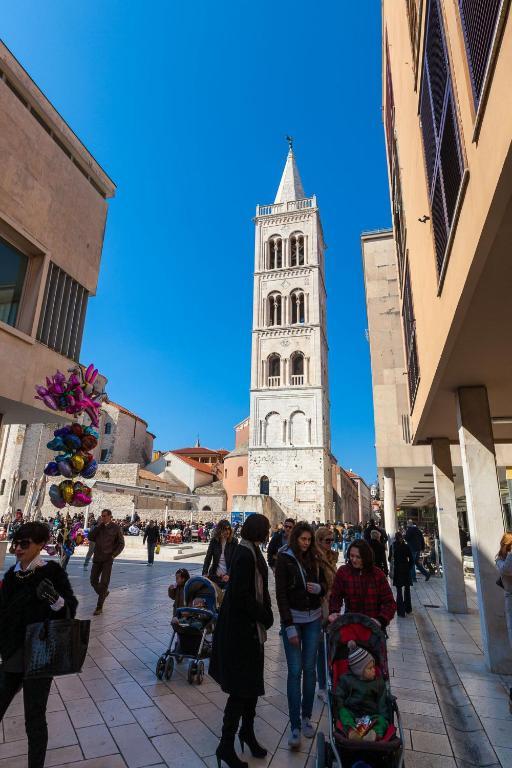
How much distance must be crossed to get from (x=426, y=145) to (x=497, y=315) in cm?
315

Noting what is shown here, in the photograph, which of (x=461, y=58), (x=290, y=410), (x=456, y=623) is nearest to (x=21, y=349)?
(x=461, y=58)

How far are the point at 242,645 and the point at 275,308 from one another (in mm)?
44021

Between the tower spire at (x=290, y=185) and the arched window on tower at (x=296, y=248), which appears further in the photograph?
the tower spire at (x=290, y=185)

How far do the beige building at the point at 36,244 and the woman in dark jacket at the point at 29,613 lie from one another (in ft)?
17.8

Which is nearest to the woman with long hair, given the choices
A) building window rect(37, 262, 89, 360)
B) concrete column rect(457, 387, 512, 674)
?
concrete column rect(457, 387, 512, 674)

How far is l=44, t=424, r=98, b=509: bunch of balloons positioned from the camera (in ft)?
24.6

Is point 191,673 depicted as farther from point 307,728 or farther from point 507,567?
point 507,567

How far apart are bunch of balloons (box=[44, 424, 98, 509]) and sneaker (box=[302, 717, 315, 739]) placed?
5.14 meters

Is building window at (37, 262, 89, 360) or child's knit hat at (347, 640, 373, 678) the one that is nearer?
child's knit hat at (347, 640, 373, 678)

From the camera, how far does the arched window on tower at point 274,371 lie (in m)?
43.8

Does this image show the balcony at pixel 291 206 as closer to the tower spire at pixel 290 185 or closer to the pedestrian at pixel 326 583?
the tower spire at pixel 290 185

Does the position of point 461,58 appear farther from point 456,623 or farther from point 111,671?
point 456,623

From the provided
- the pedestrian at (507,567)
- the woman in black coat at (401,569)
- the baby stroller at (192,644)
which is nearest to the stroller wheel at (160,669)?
the baby stroller at (192,644)

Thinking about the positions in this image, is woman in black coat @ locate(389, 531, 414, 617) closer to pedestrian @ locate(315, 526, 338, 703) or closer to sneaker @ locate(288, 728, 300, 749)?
pedestrian @ locate(315, 526, 338, 703)
